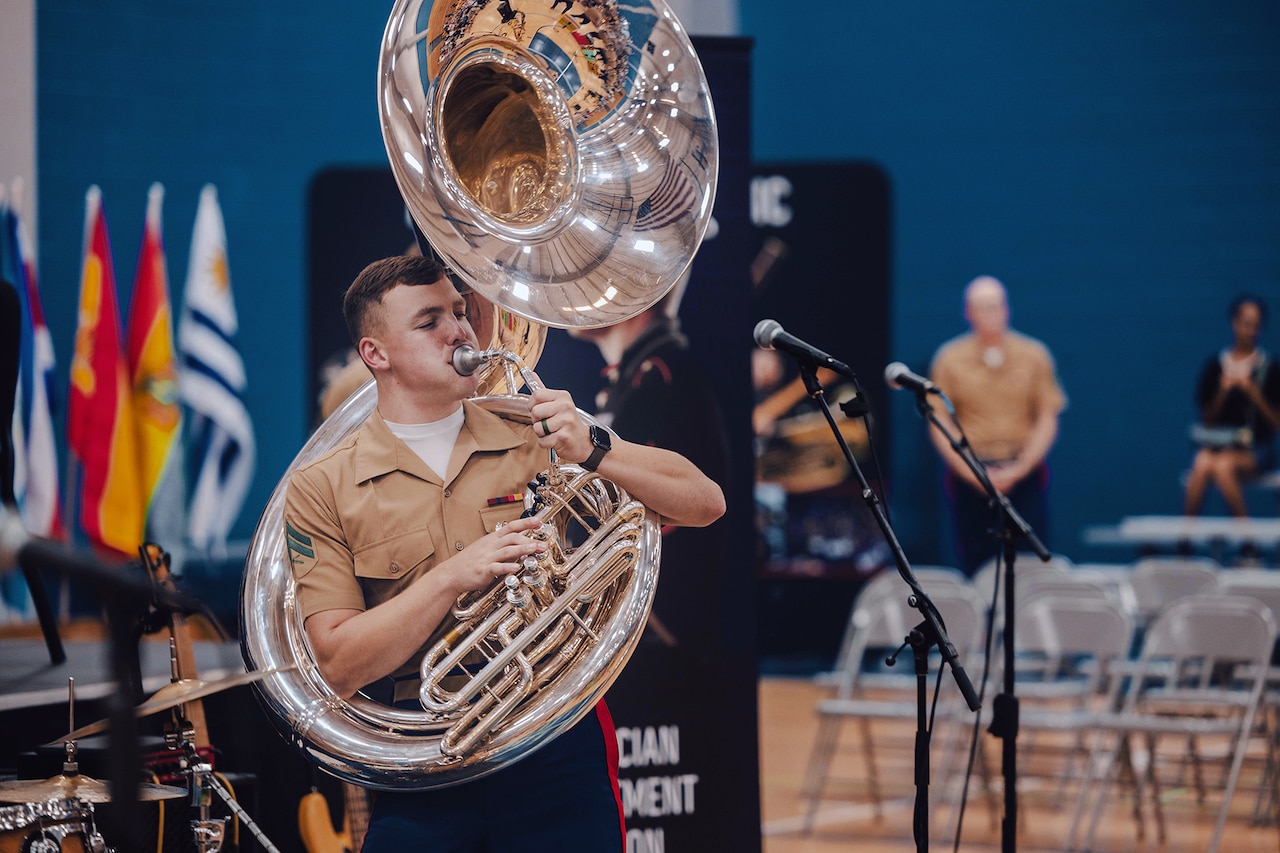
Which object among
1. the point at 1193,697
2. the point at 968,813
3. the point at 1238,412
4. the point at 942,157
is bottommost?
the point at 968,813

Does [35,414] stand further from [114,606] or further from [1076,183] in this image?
[1076,183]

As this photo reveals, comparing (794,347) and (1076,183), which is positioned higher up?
(1076,183)

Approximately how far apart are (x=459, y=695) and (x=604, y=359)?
1.31m

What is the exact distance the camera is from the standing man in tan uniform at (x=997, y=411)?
21.8 ft

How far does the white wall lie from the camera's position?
5977 mm

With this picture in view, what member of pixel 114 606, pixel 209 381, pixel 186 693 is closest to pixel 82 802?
pixel 186 693

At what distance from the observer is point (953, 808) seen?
16.6 ft

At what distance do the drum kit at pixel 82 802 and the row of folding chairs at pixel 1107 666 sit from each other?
7.40 feet

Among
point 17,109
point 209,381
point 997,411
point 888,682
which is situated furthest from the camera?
point 997,411

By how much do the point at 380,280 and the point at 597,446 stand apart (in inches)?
17.7

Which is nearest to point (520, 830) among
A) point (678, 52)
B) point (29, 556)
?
point (29, 556)

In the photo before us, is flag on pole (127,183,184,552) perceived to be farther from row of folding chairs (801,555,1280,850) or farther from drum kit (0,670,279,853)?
drum kit (0,670,279,853)

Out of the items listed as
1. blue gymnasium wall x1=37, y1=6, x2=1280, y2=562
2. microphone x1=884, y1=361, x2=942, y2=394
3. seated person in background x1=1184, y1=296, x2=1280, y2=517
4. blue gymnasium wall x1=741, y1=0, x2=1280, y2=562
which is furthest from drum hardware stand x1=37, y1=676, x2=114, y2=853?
seated person in background x1=1184, y1=296, x2=1280, y2=517

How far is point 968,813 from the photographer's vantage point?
505cm
